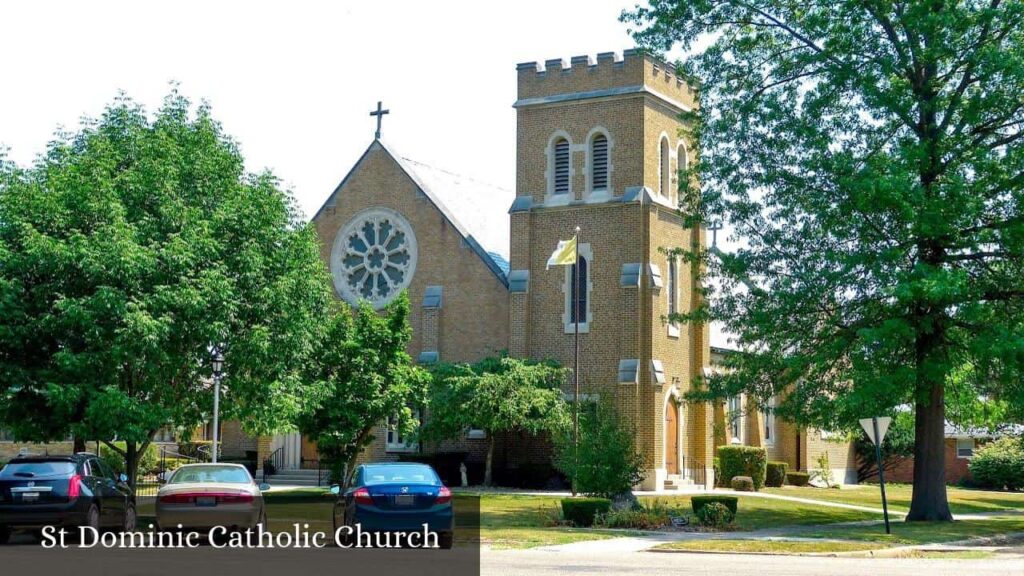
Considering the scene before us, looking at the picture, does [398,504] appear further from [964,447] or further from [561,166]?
[964,447]

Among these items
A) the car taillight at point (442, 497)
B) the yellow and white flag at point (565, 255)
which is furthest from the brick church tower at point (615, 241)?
the car taillight at point (442, 497)

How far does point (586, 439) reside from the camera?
2925 centimetres

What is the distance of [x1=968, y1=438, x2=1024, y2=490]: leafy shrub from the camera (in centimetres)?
5147

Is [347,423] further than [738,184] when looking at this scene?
Yes

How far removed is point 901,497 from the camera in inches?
1711

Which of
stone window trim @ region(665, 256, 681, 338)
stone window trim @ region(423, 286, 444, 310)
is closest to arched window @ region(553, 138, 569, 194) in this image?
stone window trim @ region(665, 256, 681, 338)

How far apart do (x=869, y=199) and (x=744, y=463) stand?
18.8 meters

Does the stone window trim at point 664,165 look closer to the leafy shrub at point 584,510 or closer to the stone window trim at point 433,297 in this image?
the stone window trim at point 433,297

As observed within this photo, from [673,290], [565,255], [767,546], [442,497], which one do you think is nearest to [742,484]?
[673,290]

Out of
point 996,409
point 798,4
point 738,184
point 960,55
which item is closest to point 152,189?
point 738,184

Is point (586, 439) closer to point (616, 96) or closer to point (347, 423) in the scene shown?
point (347, 423)

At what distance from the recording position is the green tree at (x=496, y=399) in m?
39.0

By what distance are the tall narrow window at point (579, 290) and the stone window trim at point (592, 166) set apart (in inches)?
83.1

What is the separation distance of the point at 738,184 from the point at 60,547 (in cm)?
1820
